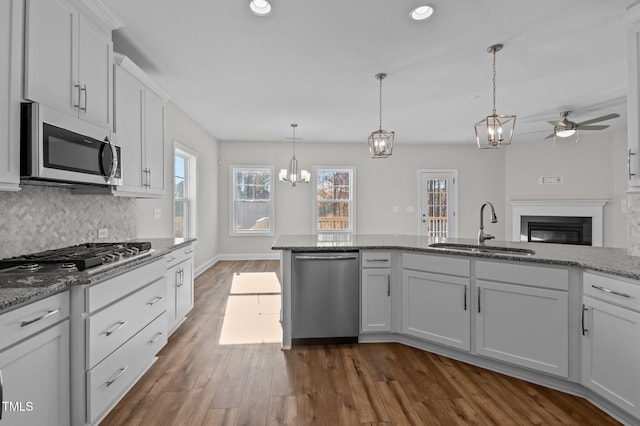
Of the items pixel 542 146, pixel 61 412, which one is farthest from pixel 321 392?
pixel 542 146

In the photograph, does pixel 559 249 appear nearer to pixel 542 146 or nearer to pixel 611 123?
pixel 611 123

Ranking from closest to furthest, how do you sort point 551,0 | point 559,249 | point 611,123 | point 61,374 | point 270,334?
1. point 61,374
2. point 551,0
3. point 559,249
4. point 270,334
5. point 611,123

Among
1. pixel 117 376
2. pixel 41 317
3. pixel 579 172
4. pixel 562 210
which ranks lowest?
pixel 117 376

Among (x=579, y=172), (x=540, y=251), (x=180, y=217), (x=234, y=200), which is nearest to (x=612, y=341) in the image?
(x=540, y=251)

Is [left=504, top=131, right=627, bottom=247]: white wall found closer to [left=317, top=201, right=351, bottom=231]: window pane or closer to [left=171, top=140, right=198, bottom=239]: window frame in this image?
[left=317, top=201, right=351, bottom=231]: window pane

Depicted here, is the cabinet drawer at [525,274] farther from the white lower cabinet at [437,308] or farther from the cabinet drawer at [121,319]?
the cabinet drawer at [121,319]

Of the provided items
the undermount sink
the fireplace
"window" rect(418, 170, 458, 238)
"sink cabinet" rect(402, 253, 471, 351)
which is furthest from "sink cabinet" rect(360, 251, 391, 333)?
the fireplace

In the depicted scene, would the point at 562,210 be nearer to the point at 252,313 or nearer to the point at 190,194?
the point at 252,313

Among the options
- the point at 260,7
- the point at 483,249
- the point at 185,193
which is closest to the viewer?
the point at 260,7

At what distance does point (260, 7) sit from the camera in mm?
2332

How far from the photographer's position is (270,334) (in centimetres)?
306

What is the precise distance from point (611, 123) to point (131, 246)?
291 inches

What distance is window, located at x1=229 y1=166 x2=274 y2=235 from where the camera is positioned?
23.7ft

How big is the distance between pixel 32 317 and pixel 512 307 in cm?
269
